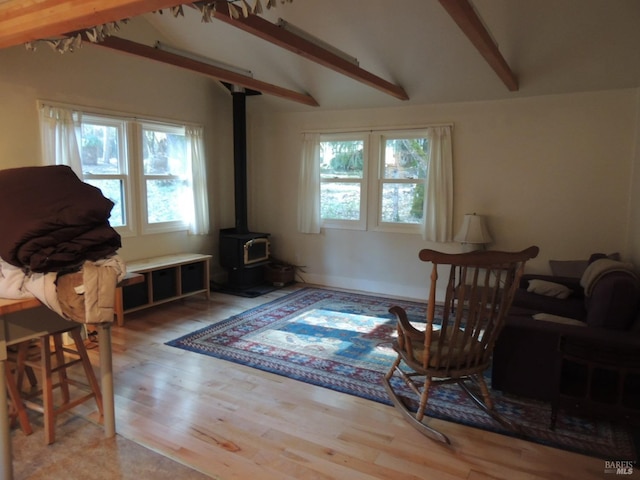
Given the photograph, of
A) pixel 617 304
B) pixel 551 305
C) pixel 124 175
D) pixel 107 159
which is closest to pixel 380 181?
pixel 551 305

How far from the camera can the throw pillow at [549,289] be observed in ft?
12.6

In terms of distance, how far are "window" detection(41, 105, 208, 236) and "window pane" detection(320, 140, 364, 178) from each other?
5.29 ft

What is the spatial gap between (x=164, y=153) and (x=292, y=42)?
8.96 feet

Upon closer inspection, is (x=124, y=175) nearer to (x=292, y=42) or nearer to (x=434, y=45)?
(x=292, y=42)

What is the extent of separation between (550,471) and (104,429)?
2394mm

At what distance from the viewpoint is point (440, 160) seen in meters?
5.01

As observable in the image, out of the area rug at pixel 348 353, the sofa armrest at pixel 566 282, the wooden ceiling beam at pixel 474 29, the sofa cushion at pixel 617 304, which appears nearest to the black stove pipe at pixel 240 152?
the area rug at pixel 348 353

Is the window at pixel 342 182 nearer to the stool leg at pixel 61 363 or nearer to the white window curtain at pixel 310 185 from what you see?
the white window curtain at pixel 310 185

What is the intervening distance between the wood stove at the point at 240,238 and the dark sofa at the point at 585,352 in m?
3.50

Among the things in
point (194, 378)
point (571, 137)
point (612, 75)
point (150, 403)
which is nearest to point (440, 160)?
point (571, 137)

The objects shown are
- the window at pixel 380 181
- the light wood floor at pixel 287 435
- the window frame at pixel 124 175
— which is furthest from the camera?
the window at pixel 380 181

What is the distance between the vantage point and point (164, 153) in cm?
530

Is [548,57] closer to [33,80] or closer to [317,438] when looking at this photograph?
[317,438]

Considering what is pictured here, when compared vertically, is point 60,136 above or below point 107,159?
above
